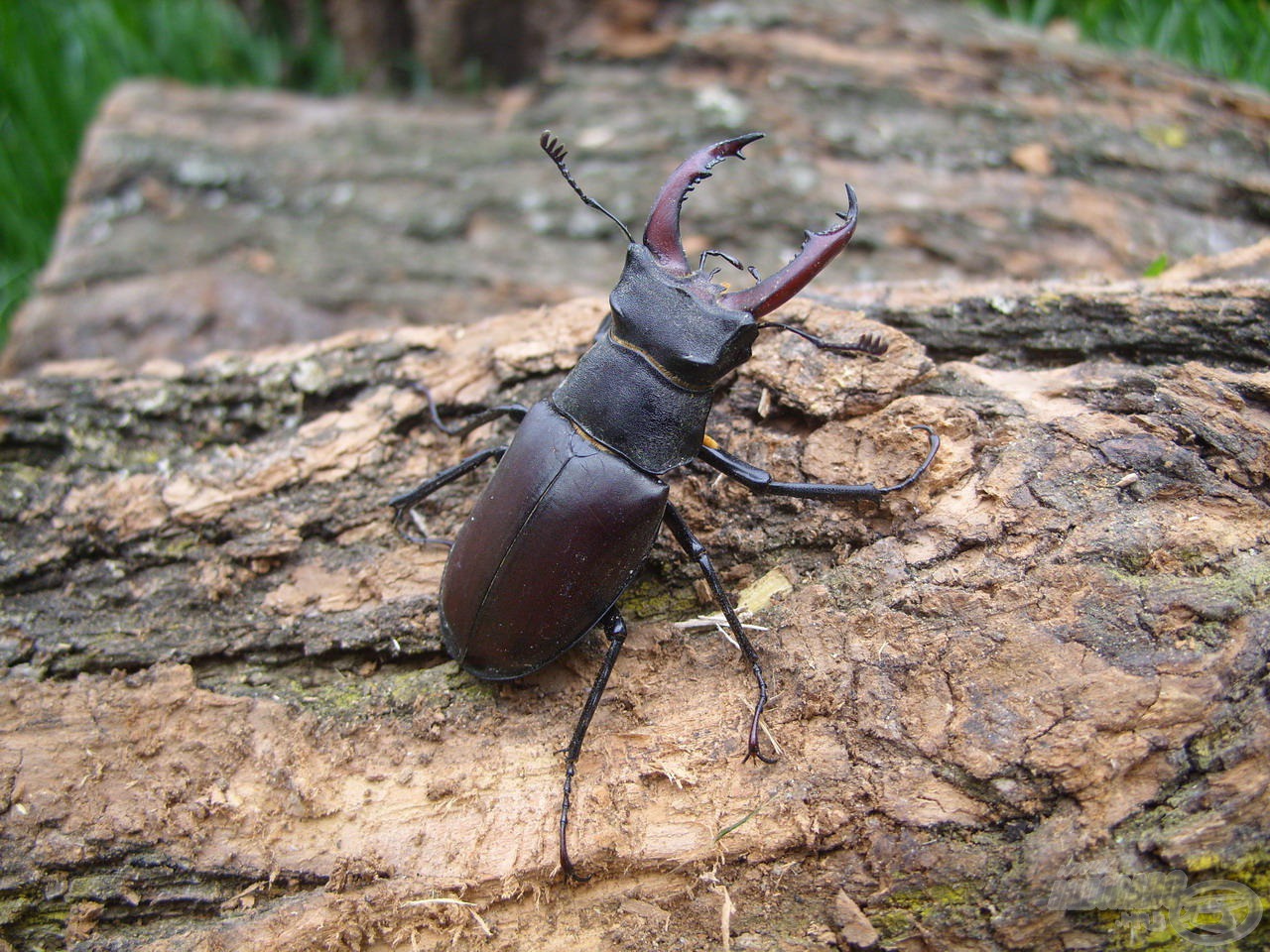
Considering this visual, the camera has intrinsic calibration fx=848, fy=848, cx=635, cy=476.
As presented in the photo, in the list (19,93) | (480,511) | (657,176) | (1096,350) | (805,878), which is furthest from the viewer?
(19,93)

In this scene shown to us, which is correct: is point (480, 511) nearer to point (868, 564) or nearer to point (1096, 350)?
point (868, 564)

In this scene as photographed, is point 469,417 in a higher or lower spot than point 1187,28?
lower

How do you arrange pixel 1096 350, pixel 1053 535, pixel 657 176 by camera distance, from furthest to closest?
1. pixel 657 176
2. pixel 1096 350
3. pixel 1053 535

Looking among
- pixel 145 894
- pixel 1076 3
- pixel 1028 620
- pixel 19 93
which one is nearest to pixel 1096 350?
pixel 1028 620

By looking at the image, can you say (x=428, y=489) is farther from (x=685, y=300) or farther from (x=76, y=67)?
(x=76, y=67)

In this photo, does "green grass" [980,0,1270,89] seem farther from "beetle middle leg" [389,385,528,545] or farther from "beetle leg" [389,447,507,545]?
"beetle leg" [389,447,507,545]

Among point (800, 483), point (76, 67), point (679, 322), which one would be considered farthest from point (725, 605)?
point (76, 67)
